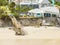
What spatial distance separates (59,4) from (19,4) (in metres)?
4.04

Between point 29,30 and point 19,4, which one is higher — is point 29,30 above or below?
below

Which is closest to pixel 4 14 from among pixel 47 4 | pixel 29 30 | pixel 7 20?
pixel 7 20

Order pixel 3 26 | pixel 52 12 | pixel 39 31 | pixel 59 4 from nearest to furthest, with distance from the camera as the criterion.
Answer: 1. pixel 39 31
2. pixel 3 26
3. pixel 52 12
4. pixel 59 4

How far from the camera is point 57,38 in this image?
603 inches

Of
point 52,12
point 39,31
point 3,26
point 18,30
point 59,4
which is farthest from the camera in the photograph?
point 59,4

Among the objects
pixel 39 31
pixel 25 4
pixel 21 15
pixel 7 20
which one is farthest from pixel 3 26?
pixel 25 4

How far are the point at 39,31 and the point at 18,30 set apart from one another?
217 centimetres

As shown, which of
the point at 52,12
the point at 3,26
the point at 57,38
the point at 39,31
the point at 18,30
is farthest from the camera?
the point at 52,12

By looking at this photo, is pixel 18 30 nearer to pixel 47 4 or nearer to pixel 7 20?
pixel 7 20

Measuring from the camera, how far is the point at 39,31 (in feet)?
59.3

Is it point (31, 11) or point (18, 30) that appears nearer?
point (18, 30)

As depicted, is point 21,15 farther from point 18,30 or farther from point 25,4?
point 18,30

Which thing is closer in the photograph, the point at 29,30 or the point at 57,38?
the point at 57,38

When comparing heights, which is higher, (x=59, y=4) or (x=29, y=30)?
(x=59, y=4)
